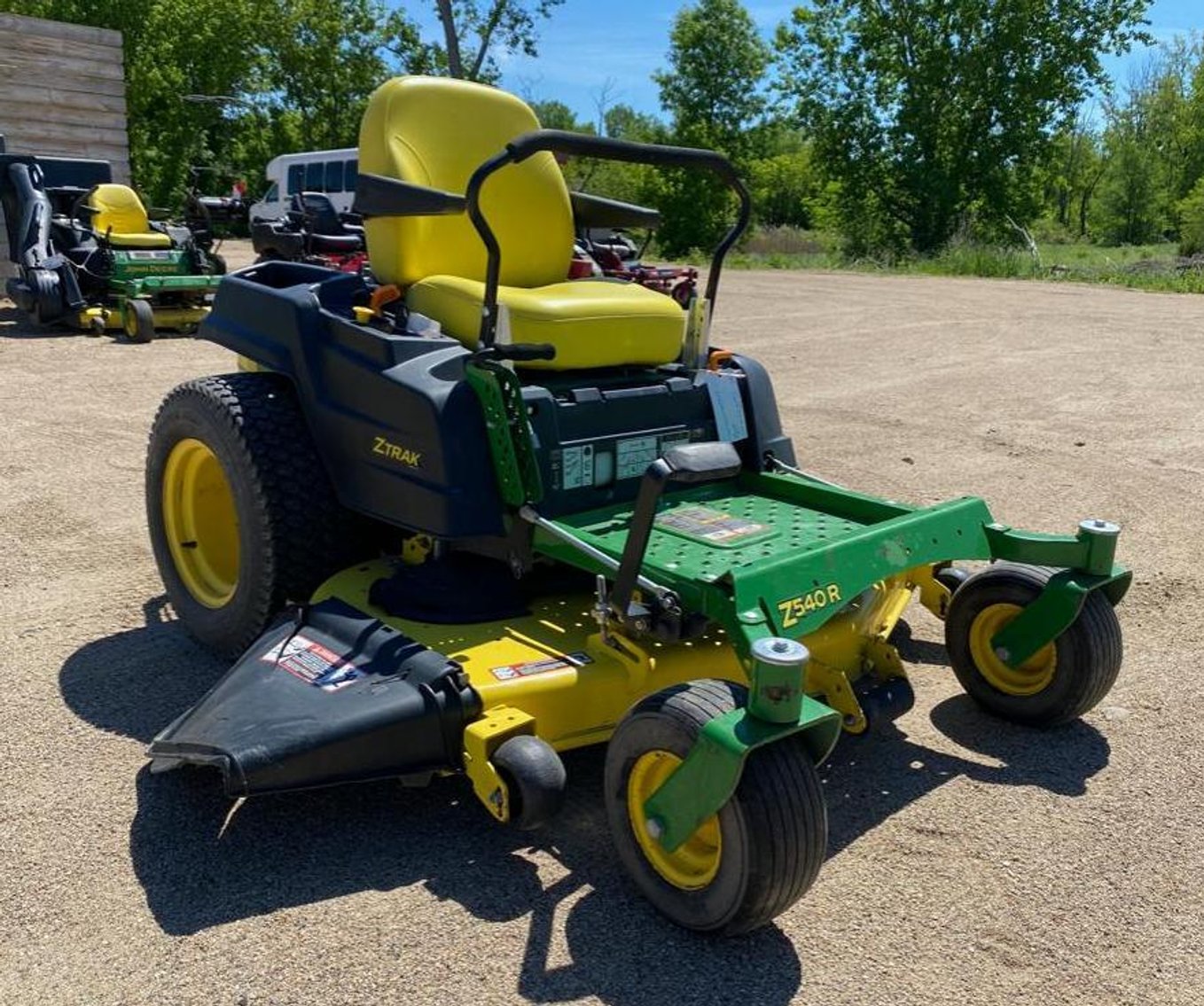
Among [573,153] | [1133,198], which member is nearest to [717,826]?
[573,153]

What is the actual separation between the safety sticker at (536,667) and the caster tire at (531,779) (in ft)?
0.76

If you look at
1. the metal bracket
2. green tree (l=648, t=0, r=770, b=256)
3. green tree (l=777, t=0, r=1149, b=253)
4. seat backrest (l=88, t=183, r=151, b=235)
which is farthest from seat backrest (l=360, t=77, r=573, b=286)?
green tree (l=648, t=0, r=770, b=256)

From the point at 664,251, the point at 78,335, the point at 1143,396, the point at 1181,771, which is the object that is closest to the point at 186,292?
the point at 78,335

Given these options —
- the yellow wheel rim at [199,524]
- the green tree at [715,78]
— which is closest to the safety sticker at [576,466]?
the yellow wheel rim at [199,524]

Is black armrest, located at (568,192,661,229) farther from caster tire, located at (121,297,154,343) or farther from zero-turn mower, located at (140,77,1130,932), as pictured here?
caster tire, located at (121,297,154,343)

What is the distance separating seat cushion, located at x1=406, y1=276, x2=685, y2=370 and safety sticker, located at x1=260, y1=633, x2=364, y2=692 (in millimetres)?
985

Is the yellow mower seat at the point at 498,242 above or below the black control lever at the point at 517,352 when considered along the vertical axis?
above

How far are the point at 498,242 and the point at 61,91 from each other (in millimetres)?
11605

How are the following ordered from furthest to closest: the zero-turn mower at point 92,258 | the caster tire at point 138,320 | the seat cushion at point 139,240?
1. the seat cushion at point 139,240
2. the zero-turn mower at point 92,258
3. the caster tire at point 138,320

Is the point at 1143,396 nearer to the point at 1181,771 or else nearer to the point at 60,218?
the point at 1181,771

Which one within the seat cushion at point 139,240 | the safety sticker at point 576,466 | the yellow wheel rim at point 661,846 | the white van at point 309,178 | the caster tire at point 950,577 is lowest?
the yellow wheel rim at point 661,846

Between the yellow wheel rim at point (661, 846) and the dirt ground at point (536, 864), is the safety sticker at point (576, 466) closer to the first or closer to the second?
the dirt ground at point (536, 864)

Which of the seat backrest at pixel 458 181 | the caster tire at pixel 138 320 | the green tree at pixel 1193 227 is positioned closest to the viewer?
the seat backrest at pixel 458 181

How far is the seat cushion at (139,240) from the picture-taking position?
1062 centimetres
